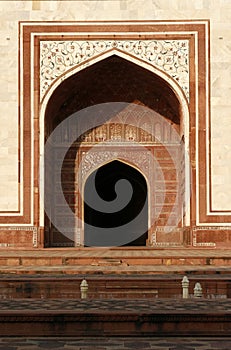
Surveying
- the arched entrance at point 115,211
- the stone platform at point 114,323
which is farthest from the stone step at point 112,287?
the arched entrance at point 115,211

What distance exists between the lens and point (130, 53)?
29.3 feet

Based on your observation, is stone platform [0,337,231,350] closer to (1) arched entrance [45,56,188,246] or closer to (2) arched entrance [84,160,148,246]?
(1) arched entrance [45,56,188,246]

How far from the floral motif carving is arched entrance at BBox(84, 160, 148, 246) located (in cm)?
248

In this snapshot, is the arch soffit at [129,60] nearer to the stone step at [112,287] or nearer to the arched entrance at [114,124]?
the arched entrance at [114,124]

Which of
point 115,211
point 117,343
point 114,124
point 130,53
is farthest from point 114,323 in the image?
point 115,211

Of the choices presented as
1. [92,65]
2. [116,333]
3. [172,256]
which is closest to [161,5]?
[92,65]

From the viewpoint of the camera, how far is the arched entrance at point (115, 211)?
11.3 metres

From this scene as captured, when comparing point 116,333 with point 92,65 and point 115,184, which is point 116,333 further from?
point 115,184

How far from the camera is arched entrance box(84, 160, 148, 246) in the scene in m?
11.3

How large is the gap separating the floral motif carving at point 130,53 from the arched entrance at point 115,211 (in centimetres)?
248

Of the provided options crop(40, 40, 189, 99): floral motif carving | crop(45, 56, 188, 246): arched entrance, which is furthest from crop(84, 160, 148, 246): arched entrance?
crop(40, 40, 189, 99): floral motif carving

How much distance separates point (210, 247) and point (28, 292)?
177 inches

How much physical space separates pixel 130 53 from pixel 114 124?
1.49 meters

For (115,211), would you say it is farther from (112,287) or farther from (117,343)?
(117,343)
